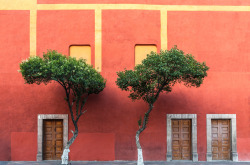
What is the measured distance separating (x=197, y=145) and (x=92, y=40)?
23.8 ft

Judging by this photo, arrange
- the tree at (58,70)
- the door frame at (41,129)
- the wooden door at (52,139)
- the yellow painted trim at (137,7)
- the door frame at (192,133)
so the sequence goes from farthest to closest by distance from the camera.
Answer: the yellow painted trim at (137,7) → the wooden door at (52,139) → the door frame at (192,133) → the door frame at (41,129) → the tree at (58,70)

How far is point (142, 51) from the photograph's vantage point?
46.7 feet

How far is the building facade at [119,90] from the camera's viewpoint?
1386 cm

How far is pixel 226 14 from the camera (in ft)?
47.0

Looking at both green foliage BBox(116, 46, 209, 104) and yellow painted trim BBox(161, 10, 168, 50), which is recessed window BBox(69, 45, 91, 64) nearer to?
green foliage BBox(116, 46, 209, 104)

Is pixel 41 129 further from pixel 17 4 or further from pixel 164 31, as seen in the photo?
pixel 164 31

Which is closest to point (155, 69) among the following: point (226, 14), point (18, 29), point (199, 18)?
point (199, 18)

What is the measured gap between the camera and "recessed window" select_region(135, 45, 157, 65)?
1421 cm

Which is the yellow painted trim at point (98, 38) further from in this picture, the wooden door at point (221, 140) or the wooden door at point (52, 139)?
the wooden door at point (221, 140)

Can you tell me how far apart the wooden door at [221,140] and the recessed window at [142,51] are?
4708 mm

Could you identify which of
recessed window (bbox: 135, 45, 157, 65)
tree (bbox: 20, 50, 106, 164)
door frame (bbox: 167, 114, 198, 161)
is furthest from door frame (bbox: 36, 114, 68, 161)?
door frame (bbox: 167, 114, 198, 161)

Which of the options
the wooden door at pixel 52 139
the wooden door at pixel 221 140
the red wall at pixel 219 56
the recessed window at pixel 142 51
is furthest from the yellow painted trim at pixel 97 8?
the wooden door at pixel 221 140

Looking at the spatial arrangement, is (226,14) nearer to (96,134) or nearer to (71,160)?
(96,134)

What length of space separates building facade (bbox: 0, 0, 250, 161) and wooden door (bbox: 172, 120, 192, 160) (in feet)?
0.16
